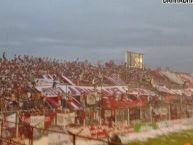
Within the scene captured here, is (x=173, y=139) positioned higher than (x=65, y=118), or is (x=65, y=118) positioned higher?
(x=65, y=118)

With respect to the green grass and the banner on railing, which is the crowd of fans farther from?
the green grass

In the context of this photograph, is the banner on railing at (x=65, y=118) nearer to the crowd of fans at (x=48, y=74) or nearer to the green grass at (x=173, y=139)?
the crowd of fans at (x=48, y=74)

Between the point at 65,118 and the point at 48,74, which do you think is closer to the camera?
the point at 65,118

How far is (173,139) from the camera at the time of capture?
1206 inches

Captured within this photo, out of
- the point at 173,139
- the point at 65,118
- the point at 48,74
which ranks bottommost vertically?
the point at 173,139

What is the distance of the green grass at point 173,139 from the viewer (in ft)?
93.1

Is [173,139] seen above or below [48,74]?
below

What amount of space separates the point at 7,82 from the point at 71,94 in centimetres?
467

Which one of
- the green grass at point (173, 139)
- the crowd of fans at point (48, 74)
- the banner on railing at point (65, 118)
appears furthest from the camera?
the green grass at point (173, 139)

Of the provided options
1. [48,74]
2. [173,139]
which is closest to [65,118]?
[48,74]

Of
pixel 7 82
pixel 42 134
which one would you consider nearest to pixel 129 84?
pixel 7 82

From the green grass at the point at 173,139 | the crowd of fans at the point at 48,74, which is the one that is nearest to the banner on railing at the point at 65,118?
the crowd of fans at the point at 48,74

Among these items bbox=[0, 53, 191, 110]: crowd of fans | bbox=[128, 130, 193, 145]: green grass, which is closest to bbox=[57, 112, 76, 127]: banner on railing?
bbox=[0, 53, 191, 110]: crowd of fans

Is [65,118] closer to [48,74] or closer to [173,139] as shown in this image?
[48,74]
